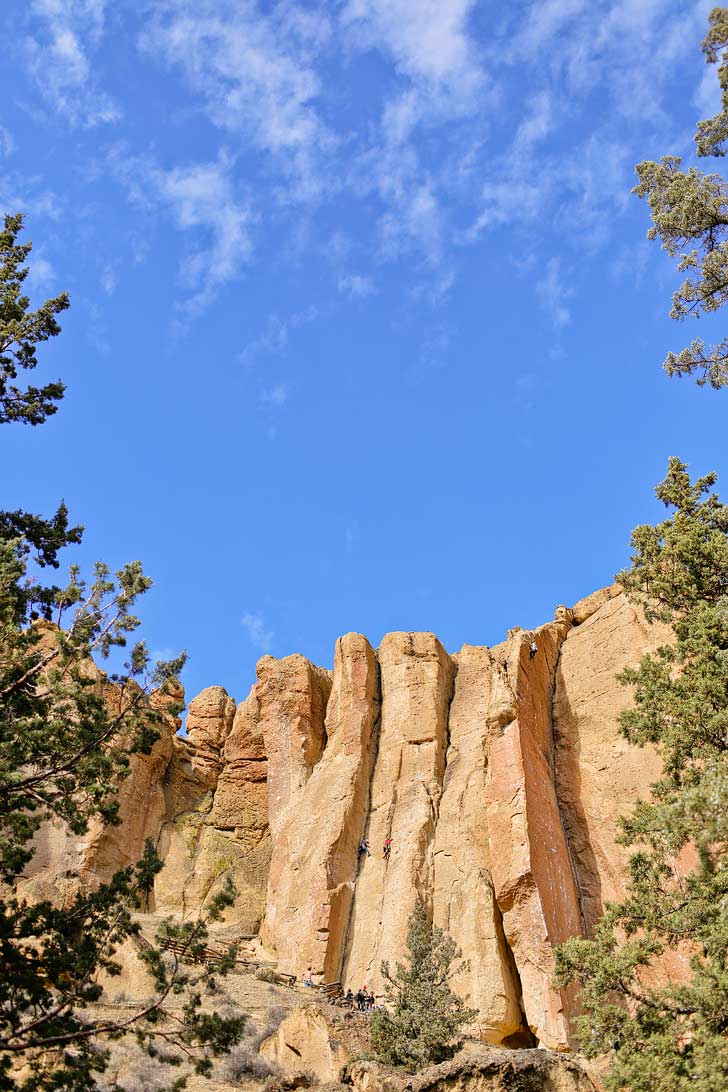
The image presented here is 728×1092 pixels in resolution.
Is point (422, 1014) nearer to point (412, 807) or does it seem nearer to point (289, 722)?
point (412, 807)

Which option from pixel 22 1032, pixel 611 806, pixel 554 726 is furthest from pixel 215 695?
pixel 22 1032

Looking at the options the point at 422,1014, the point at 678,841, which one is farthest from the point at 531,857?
the point at 678,841

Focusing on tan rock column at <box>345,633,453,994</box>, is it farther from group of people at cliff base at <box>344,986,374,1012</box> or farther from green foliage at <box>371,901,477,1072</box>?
green foliage at <box>371,901,477,1072</box>

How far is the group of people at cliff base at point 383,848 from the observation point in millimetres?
36750

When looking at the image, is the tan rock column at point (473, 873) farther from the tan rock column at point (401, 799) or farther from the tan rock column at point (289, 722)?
the tan rock column at point (289, 722)

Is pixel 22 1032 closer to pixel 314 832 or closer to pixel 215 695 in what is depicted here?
pixel 314 832

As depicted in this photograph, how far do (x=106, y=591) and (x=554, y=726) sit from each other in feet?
82.9

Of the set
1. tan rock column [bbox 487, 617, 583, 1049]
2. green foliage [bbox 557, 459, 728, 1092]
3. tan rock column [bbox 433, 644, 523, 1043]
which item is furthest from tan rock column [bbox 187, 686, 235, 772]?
green foliage [bbox 557, 459, 728, 1092]

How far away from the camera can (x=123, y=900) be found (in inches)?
683

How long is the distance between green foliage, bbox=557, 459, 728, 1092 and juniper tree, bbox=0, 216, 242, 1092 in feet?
23.4

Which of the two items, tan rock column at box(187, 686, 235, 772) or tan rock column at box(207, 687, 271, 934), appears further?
tan rock column at box(187, 686, 235, 772)

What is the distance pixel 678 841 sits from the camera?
15945mm

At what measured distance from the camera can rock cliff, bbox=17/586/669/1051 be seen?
31.5 m

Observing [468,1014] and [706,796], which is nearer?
[706,796]
